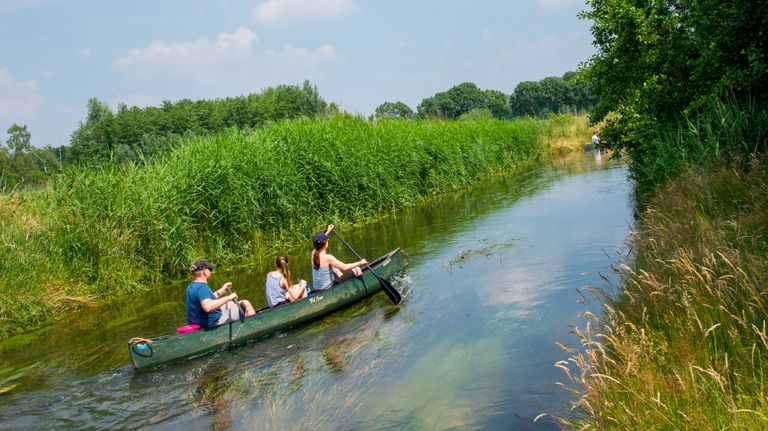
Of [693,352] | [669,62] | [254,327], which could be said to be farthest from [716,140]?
Result: [254,327]

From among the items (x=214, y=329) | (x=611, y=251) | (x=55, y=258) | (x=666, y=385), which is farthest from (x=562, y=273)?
(x=55, y=258)

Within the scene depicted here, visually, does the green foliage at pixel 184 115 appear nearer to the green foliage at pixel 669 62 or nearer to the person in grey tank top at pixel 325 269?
the green foliage at pixel 669 62

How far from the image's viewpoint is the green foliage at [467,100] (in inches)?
4783

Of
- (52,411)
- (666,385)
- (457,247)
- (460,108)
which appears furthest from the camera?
(460,108)

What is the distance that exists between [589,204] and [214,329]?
42.2 ft

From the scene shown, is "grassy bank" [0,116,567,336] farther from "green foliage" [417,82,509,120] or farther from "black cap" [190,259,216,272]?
"green foliage" [417,82,509,120]

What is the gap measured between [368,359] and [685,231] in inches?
163

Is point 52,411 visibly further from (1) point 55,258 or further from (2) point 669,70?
(2) point 669,70

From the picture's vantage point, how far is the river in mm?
6809

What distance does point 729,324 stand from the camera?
15.6 feet

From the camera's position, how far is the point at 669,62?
1273 centimetres

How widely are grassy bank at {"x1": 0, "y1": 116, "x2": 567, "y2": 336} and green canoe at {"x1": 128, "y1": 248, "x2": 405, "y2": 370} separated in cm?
434

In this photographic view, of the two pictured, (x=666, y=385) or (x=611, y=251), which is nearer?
(x=666, y=385)

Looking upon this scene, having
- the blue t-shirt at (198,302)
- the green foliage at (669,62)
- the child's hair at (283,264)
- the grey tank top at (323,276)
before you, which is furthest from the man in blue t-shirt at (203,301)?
the green foliage at (669,62)
